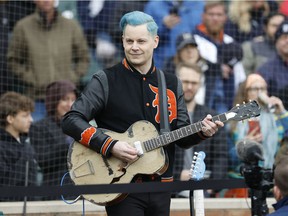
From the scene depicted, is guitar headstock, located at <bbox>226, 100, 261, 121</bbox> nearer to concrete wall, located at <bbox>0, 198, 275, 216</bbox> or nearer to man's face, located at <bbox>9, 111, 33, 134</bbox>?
concrete wall, located at <bbox>0, 198, 275, 216</bbox>

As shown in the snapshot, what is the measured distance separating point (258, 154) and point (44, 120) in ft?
11.0

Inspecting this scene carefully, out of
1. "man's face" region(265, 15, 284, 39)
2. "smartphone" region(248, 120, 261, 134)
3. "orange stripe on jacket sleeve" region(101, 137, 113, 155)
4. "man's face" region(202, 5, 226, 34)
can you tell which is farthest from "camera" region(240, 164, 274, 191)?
"man's face" region(265, 15, 284, 39)

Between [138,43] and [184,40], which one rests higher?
[184,40]

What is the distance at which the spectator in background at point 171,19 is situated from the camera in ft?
31.7

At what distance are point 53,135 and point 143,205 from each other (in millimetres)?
3251

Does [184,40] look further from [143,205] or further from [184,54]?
[143,205]

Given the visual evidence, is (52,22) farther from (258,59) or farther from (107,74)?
(107,74)

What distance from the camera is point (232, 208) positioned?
7352mm

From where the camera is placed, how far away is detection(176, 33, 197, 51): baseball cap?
938 centimetres

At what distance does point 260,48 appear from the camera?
995 cm

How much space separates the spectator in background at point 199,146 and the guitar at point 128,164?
296 cm

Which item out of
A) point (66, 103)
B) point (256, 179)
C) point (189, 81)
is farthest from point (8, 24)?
point (256, 179)

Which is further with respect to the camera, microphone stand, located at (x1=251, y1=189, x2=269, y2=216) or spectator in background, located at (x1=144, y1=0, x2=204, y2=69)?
spectator in background, located at (x1=144, y1=0, x2=204, y2=69)

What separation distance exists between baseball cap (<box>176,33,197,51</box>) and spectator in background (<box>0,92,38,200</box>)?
6.61 ft
